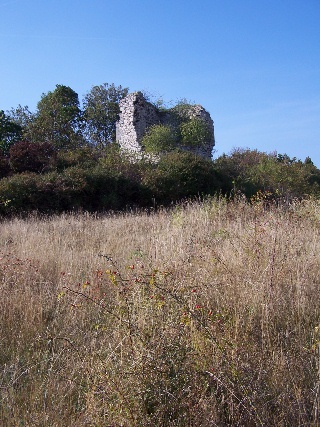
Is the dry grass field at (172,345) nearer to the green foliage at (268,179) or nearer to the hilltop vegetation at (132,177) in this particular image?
the hilltop vegetation at (132,177)

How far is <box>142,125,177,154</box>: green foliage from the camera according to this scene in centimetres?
2469

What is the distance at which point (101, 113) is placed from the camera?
116 ft

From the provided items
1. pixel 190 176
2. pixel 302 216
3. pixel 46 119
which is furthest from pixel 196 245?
pixel 46 119

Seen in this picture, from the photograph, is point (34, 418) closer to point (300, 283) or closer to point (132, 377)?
point (132, 377)

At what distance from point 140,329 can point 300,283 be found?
5.64 ft

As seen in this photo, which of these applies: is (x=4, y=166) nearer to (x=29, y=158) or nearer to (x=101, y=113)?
(x=29, y=158)

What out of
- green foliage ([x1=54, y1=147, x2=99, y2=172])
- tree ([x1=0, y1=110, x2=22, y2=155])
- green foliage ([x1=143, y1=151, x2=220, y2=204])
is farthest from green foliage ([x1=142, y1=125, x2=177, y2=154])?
tree ([x1=0, y1=110, x2=22, y2=155])

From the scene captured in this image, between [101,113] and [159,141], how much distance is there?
39.8 ft

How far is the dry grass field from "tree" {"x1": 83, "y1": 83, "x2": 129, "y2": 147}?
30.6 m

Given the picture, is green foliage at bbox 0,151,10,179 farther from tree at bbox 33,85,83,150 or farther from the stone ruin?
tree at bbox 33,85,83,150

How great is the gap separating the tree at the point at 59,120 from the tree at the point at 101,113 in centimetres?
80

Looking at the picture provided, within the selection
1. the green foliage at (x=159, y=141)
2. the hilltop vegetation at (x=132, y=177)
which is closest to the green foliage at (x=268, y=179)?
the hilltop vegetation at (x=132, y=177)

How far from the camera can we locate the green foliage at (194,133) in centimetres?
2647

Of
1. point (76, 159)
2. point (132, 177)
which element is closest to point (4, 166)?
point (76, 159)
